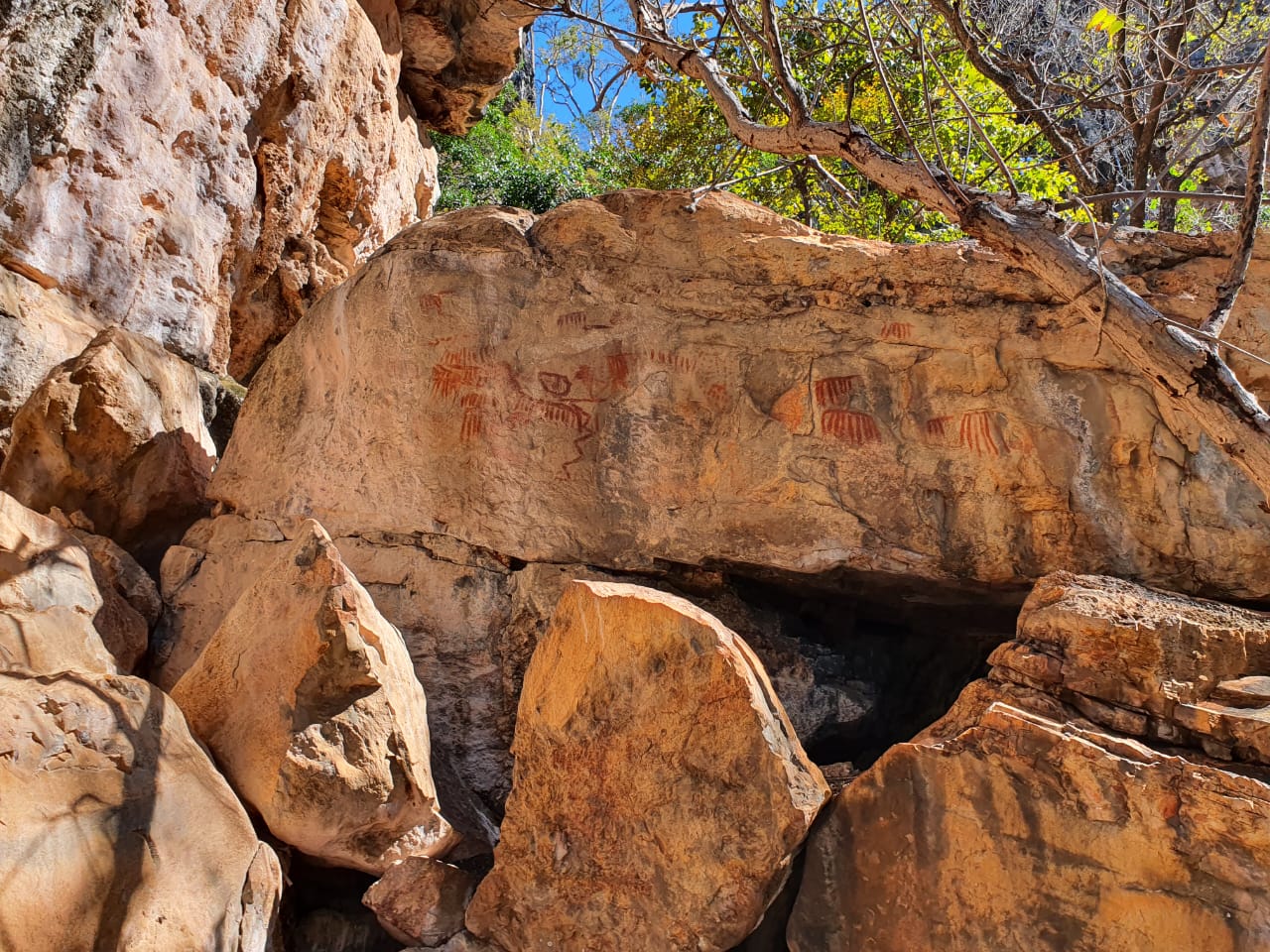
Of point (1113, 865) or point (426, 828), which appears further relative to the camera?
point (426, 828)

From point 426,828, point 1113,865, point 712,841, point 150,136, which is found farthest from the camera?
point 150,136

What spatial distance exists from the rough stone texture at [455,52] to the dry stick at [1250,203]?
282 inches

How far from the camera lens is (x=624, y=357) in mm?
5758

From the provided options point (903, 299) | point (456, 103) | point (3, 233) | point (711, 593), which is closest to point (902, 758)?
point (711, 593)

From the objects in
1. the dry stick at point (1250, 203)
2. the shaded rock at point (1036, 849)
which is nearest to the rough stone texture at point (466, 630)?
the shaded rock at point (1036, 849)

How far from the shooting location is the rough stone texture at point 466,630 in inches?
206

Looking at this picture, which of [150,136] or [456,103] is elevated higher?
[456,103]

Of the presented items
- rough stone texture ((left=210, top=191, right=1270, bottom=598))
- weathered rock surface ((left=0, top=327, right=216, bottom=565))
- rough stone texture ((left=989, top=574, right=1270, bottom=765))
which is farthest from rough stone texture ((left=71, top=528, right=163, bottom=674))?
rough stone texture ((left=989, top=574, right=1270, bottom=765))

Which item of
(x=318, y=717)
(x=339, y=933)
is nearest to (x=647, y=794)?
(x=318, y=717)

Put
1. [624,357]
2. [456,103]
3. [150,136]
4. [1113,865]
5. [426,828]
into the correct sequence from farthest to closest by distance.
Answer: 1. [456,103]
2. [150,136]
3. [624,357]
4. [426,828]
5. [1113,865]

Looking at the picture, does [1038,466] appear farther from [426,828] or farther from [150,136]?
[150,136]

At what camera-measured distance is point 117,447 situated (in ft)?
18.7

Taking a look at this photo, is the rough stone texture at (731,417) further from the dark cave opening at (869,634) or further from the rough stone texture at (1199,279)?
the rough stone texture at (1199,279)

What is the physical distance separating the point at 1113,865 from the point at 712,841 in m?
1.32
